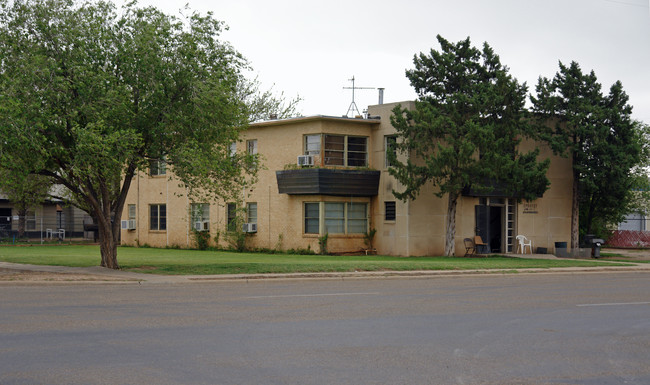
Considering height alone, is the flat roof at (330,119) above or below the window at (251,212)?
above

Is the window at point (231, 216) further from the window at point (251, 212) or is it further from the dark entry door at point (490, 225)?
A: the dark entry door at point (490, 225)

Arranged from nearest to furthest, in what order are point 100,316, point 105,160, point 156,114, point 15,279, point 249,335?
1. point 249,335
2. point 100,316
3. point 15,279
4. point 105,160
5. point 156,114

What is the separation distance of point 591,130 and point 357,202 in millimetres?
11112

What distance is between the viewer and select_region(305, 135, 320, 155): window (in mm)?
33375

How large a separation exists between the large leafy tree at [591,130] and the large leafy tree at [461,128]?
2.69 m

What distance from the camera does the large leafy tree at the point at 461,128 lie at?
29.9 metres

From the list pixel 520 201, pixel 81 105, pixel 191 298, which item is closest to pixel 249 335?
pixel 191 298

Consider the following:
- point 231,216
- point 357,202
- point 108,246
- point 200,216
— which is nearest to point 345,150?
point 357,202

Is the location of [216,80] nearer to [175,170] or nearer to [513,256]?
[175,170]

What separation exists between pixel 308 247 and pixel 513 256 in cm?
919

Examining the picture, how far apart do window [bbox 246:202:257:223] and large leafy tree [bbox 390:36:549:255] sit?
307 inches

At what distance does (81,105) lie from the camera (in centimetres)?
2011

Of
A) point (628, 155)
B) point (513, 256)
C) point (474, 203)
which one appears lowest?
point (513, 256)

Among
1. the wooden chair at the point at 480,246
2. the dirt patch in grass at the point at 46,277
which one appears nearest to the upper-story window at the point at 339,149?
the wooden chair at the point at 480,246
